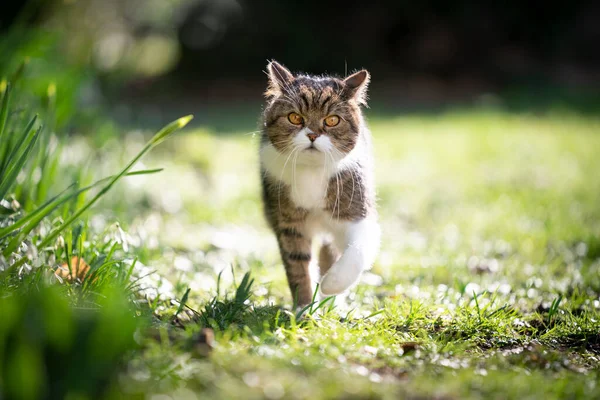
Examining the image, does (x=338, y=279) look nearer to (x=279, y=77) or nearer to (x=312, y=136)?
(x=312, y=136)

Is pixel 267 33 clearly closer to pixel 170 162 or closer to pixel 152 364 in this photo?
pixel 170 162

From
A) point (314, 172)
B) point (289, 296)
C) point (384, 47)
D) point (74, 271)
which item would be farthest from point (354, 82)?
point (384, 47)

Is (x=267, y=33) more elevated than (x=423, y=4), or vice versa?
(x=423, y=4)

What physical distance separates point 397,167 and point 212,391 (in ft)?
17.0

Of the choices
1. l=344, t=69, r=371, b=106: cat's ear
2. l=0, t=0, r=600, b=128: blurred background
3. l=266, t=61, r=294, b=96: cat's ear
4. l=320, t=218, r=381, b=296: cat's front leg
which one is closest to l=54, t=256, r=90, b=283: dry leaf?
l=320, t=218, r=381, b=296: cat's front leg

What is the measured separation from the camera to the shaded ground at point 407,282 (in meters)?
1.79

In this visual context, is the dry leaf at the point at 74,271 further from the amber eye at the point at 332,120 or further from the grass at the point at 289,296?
the amber eye at the point at 332,120

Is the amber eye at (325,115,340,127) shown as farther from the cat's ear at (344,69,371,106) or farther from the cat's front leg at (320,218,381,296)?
the cat's front leg at (320,218,381,296)

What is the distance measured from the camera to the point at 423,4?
11039 mm

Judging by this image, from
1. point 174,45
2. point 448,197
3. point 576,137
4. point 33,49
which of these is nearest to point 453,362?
point 448,197

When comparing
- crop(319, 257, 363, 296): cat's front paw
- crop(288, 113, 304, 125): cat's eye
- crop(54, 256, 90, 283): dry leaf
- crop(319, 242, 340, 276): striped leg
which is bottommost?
crop(319, 242, 340, 276): striped leg

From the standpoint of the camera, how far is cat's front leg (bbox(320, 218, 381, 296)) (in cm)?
252

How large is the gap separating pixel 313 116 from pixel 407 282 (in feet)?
3.80

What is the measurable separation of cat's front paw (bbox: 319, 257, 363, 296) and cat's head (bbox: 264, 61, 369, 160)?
0.50 metres
